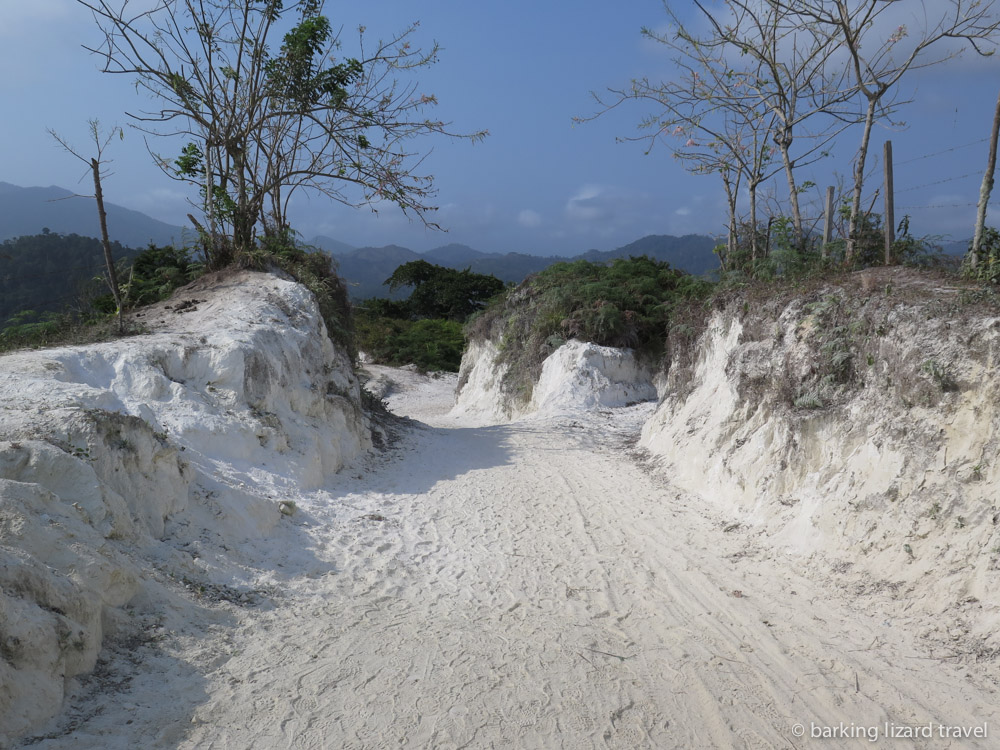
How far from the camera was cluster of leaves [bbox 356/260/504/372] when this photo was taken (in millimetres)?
27703

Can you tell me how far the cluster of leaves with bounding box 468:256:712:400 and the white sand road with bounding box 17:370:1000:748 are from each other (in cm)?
816

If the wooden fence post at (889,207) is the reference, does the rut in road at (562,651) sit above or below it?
below

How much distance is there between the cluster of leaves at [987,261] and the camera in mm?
Answer: 5824

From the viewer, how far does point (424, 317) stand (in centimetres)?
3466

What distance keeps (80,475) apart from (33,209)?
138m

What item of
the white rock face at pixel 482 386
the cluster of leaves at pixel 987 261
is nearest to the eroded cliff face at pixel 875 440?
the cluster of leaves at pixel 987 261

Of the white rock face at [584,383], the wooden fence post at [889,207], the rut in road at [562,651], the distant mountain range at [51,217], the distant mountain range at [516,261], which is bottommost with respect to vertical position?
the rut in road at [562,651]

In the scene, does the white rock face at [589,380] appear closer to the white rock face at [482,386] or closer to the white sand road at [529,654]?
the white rock face at [482,386]

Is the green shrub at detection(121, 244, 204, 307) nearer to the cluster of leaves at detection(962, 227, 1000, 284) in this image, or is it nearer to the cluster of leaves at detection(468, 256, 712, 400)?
the cluster of leaves at detection(468, 256, 712, 400)

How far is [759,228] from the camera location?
12273 mm

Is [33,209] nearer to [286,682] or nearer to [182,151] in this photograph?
[182,151]

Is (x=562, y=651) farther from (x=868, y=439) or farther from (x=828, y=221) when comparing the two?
(x=828, y=221)

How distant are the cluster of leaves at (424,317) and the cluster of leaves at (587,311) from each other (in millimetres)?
7602

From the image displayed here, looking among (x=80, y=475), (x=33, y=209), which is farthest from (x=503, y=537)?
(x=33, y=209)
